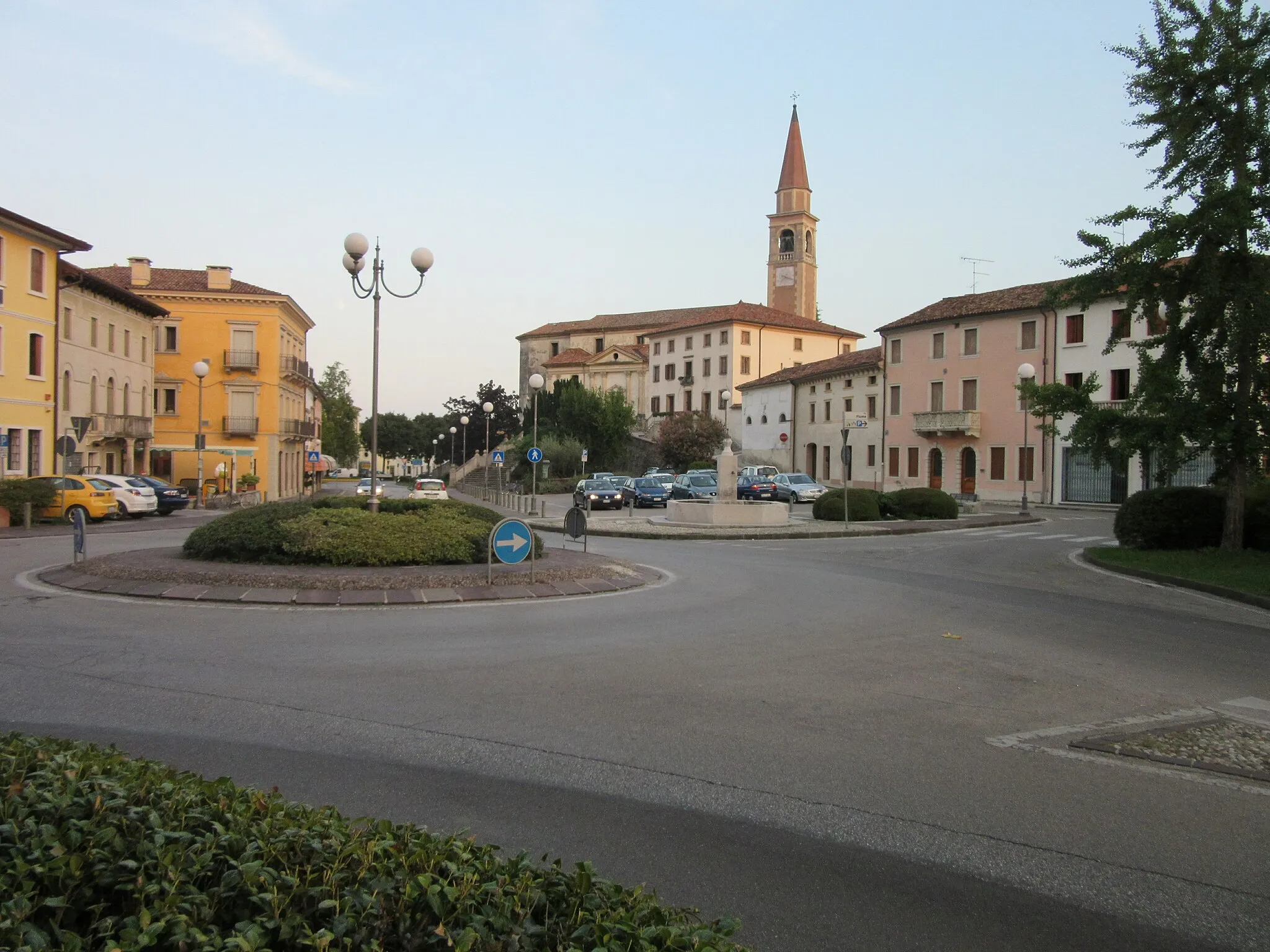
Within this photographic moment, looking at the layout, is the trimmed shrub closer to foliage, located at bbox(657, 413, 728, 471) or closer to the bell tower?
foliage, located at bbox(657, 413, 728, 471)

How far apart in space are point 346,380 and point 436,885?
13572 cm

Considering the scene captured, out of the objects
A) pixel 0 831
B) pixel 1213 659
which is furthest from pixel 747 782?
pixel 1213 659

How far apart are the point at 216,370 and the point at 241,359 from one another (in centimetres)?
160

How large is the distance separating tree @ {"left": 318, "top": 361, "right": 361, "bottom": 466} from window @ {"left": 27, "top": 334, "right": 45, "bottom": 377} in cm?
8023

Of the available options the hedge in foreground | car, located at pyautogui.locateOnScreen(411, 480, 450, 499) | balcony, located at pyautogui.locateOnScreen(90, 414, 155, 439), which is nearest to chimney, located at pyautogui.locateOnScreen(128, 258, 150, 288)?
balcony, located at pyautogui.locateOnScreen(90, 414, 155, 439)

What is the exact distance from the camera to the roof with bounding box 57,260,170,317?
39625 mm

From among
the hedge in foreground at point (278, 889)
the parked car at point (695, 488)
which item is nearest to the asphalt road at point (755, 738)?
the hedge in foreground at point (278, 889)

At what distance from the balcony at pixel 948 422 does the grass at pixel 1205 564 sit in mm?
32760

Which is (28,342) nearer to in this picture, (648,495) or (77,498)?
(77,498)

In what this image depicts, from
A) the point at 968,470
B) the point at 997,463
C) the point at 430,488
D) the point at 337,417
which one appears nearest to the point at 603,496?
the point at 430,488

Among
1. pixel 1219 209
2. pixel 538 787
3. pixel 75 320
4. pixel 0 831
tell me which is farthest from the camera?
pixel 75 320

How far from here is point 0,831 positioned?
3221 mm

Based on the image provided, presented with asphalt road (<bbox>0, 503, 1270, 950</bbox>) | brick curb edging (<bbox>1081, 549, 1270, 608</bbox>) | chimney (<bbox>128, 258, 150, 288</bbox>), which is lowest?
asphalt road (<bbox>0, 503, 1270, 950</bbox>)

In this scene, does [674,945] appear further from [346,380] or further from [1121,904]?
[346,380]
